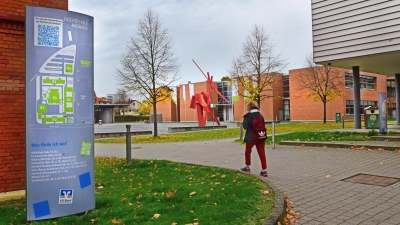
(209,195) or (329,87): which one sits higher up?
(329,87)

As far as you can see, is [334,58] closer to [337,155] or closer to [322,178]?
[337,155]

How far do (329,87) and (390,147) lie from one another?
30480 mm

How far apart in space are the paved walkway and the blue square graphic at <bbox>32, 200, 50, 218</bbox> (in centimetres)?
344

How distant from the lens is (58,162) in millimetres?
4672

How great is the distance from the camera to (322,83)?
41.8 m

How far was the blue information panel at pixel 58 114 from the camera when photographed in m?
4.55

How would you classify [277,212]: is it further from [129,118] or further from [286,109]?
[129,118]

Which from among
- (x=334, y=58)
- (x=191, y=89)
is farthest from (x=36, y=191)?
(x=191, y=89)

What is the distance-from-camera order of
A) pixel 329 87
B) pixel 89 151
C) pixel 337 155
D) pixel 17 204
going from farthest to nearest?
pixel 329 87, pixel 337 155, pixel 17 204, pixel 89 151

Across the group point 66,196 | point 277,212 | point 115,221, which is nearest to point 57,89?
point 66,196

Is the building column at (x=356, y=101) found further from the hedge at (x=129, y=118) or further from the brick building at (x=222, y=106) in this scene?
the hedge at (x=129, y=118)

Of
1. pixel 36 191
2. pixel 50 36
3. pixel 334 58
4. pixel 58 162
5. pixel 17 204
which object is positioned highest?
pixel 334 58

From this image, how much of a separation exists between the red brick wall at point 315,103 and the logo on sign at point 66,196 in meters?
48.6

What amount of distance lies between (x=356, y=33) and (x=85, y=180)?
15607 mm
